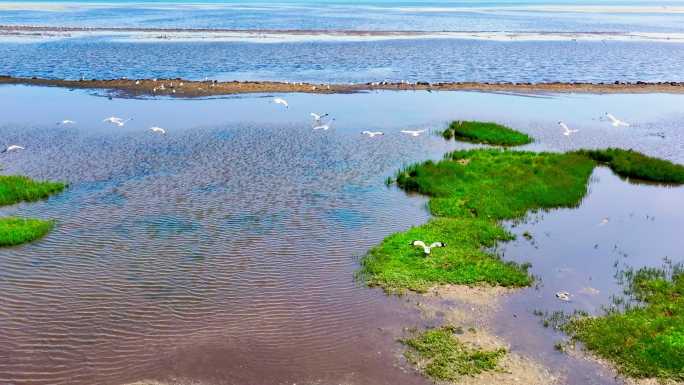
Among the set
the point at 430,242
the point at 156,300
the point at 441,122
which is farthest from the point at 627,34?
the point at 156,300

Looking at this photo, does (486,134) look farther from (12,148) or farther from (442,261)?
(12,148)

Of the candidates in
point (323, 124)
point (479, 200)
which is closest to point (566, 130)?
point (323, 124)

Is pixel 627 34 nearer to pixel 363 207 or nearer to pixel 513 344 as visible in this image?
pixel 363 207

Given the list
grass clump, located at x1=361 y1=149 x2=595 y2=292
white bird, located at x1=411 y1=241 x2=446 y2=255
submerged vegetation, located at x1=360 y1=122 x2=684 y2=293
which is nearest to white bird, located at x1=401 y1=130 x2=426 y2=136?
submerged vegetation, located at x1=360 y1=122 x2=684 y2=293

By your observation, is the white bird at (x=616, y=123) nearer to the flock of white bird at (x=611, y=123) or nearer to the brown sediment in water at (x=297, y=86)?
the flock of white bird at (x=611, y=123)

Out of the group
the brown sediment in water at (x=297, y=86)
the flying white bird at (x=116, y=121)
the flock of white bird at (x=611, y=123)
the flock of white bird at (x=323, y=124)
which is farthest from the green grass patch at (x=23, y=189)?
the flock of white bird at (x=611, y=123)

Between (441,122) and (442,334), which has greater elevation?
(441,122)

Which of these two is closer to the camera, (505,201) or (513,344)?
(513,344)

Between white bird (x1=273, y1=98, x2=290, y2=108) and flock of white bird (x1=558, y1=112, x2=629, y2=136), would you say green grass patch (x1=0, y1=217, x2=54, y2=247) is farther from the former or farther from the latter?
flock of white bird (x1=558, y1=112, x2=629, y2=136)
